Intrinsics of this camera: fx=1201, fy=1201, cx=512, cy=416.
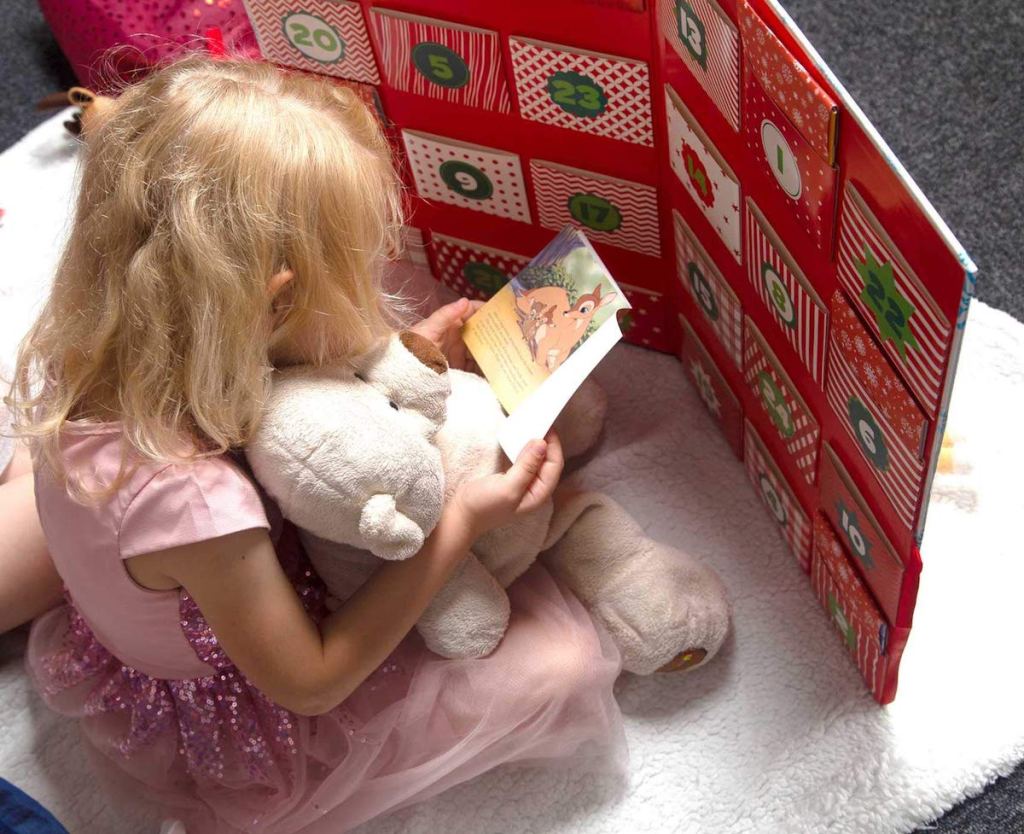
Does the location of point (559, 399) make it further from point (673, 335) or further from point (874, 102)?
point (874, 102)

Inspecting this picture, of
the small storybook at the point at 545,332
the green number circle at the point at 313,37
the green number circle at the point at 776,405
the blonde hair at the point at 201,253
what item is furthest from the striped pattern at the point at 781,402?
the green number circle at the point at 313,37

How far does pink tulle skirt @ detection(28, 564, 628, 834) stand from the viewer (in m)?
0.94

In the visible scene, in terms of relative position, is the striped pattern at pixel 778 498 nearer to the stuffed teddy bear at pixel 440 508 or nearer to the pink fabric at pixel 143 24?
the stuffed teddy bear at pixel 440 508

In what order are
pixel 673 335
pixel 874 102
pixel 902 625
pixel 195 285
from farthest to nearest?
pixel 874 102 < pixel 673 335 < pixel 902 625 < pixel 195 285

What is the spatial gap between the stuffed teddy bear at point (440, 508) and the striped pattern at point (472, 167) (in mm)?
183

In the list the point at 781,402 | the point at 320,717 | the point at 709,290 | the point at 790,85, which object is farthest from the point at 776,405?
the point at 320,717

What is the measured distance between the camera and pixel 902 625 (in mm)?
869

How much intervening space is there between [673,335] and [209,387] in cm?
56

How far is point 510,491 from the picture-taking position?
91 centimetres

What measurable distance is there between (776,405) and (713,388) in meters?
0.17

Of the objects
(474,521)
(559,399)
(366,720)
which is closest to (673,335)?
(559,399)

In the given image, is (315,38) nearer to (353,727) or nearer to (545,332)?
(545,332)

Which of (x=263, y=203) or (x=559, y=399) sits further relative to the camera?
(x=559, y=399)

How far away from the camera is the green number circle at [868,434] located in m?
0.78
